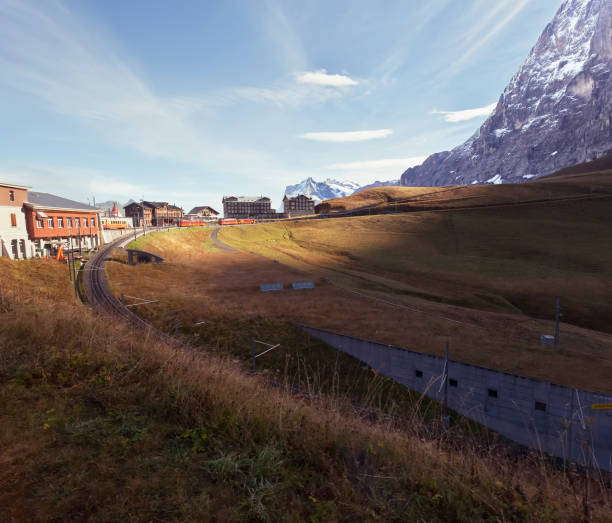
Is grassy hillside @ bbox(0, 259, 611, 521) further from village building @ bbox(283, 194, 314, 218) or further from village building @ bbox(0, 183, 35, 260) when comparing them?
village building @ bbox(283, 194, 314, 218)

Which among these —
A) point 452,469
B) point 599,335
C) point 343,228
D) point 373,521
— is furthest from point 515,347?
point 343,228

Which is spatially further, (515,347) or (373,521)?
(515,347)

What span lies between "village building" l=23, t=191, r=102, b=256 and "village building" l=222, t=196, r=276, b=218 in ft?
366

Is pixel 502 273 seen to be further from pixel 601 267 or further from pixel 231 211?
pixel 231 211

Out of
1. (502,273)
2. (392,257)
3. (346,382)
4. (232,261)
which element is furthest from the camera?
(392,257)

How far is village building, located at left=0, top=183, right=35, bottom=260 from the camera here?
40.6 meters

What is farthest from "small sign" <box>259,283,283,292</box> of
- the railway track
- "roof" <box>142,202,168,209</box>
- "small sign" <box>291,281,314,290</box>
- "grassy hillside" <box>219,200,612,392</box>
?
"roof" <box>142,202,168,209</box>

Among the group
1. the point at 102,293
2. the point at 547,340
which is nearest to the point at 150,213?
the point at 102,293

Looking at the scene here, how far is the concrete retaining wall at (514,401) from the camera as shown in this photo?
14883 mm

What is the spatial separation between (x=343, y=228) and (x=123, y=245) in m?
60.7

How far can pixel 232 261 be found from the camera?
54.8 metres

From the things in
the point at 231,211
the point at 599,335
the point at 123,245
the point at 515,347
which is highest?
A: the point at 231,211

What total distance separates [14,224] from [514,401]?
60721 millimetres

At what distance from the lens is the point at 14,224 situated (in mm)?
42469
